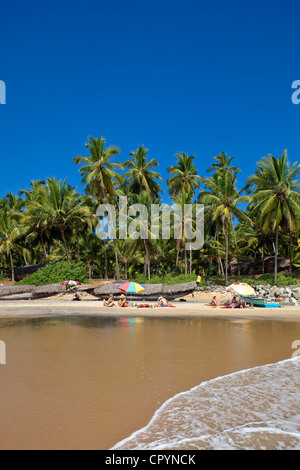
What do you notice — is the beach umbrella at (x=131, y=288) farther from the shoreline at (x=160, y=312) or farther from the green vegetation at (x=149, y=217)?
the green vegetation at (x=149, y=217)

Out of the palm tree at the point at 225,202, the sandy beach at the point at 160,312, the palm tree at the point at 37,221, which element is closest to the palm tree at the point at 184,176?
the palm tree at the point at 225,202

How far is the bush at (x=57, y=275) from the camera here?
1008 inches

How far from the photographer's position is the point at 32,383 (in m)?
5.63

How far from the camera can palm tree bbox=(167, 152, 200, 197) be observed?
1420 inches

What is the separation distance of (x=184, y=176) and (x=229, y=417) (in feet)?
108

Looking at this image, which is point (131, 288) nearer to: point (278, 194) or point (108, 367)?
point (108, 367)

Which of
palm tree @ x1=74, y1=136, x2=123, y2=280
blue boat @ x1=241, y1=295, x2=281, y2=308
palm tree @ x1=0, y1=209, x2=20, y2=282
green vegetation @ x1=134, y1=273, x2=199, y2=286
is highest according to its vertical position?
palm tree @ x1=74, y1=136, x2=123, y2=280

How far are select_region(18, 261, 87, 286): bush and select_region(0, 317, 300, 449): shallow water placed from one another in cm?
1613

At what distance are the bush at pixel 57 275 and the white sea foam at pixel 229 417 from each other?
70.2 ft

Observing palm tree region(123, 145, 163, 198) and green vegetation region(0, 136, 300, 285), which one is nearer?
green vegetation region(0, 136, 300, 285)

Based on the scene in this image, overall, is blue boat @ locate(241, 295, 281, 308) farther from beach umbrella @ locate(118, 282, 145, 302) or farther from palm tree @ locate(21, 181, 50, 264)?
palm tree @ locate(21, 181, 50, 264)

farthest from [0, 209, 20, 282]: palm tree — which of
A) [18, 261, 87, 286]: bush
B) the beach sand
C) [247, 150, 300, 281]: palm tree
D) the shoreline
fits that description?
[247, 150, 300, 281]: palm tree

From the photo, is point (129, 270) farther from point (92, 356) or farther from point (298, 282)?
point (92, 356)

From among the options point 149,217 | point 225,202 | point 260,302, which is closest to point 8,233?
point 149,217
